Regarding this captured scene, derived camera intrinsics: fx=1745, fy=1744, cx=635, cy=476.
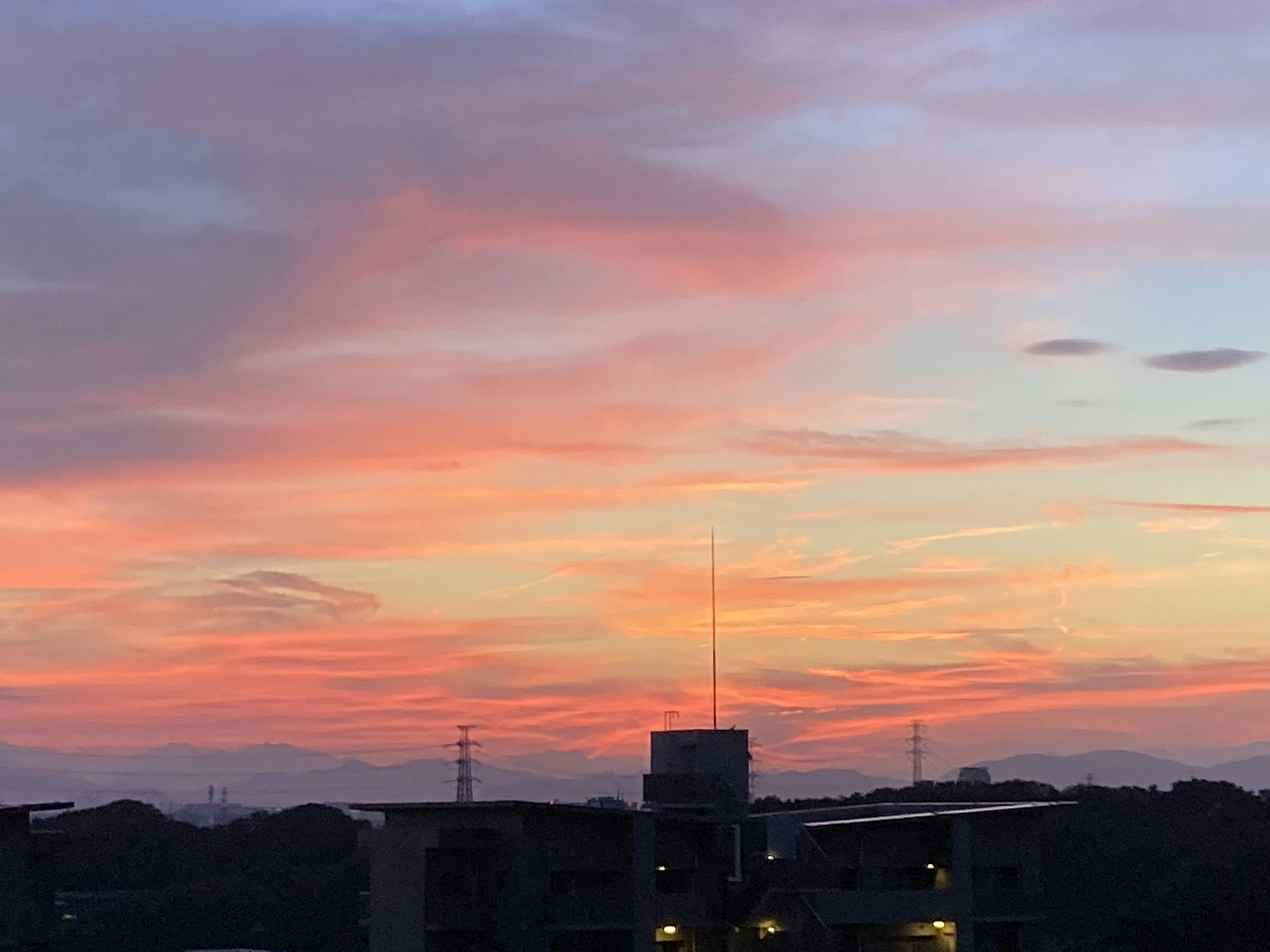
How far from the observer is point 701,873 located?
50375 mm

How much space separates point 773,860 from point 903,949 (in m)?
4.70

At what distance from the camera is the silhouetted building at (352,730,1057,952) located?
45.2m

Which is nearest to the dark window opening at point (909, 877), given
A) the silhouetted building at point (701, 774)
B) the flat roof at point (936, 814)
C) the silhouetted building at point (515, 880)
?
the flat roof at point (936, 814)

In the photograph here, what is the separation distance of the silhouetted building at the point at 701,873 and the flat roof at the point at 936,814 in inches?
3.9

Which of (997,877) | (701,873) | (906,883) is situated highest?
(701,873)

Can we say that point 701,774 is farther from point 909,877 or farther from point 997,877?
point 997,877

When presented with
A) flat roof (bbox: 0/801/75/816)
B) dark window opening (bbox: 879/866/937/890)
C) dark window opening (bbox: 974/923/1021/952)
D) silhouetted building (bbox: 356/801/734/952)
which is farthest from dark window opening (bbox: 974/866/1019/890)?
flat roof (bbox: 0/801/75/816)

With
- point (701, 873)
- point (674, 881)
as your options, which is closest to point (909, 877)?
point (701, 873)

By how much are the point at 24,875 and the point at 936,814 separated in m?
25.7

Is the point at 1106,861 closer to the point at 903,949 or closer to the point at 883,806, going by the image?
the point at 883,806

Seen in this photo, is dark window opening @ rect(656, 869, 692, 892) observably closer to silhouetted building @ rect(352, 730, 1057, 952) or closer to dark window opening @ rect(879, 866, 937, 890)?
silhouetted building @ rect(352, 730, 1057, 952)

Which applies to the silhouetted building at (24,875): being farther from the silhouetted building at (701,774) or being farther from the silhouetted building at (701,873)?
the silhouetted building at (701,774)

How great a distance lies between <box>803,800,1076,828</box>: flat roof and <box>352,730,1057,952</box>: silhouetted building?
100 mm

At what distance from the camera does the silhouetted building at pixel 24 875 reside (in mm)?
42500
